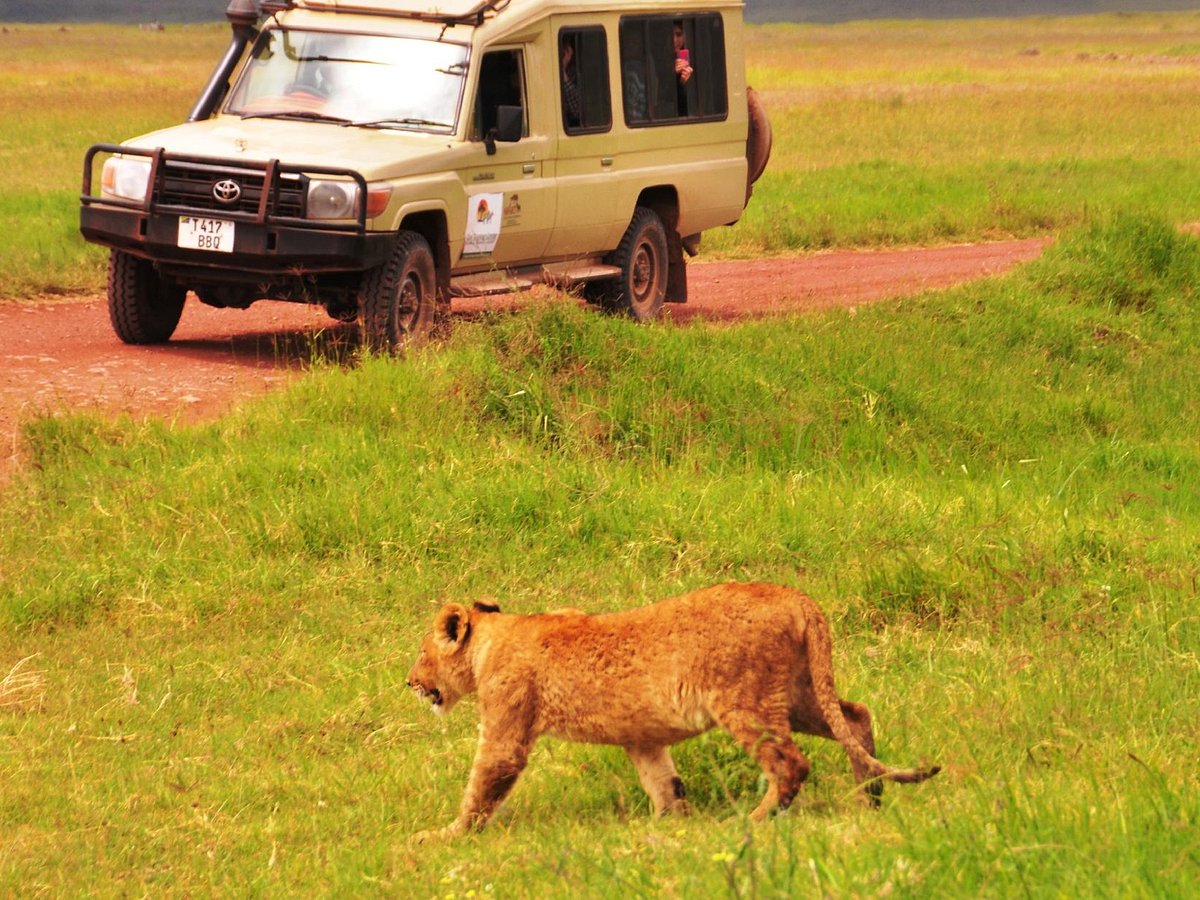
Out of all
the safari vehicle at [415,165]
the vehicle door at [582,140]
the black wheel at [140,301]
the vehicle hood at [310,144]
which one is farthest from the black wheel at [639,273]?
the black wheel at [140,301]

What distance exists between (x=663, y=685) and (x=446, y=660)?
2.18 ft

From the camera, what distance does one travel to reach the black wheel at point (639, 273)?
39.0ft

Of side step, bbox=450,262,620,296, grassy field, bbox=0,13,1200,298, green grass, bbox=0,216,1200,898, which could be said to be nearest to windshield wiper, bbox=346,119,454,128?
side step, bbox=450,262,620,296

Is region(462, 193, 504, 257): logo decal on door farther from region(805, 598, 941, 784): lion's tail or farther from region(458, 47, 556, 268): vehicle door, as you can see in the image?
region(805, 598, 941, 784): lion's tail

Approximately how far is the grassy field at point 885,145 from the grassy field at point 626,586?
4.65 m

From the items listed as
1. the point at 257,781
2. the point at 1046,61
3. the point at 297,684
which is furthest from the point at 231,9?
the point at 1046,61

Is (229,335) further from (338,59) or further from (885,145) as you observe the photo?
(885,145)

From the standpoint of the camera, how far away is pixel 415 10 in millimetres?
10281

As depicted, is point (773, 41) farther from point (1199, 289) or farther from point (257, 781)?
point (257, 781)

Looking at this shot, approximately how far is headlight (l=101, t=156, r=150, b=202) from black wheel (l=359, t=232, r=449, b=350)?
1.32 meters

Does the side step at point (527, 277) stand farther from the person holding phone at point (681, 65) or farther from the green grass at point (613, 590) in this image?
the person holding phone at point (681, 65)

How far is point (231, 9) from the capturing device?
10547mm

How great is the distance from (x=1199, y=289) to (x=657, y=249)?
4.46 m

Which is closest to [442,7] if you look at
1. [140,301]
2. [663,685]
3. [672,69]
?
[672,69]
